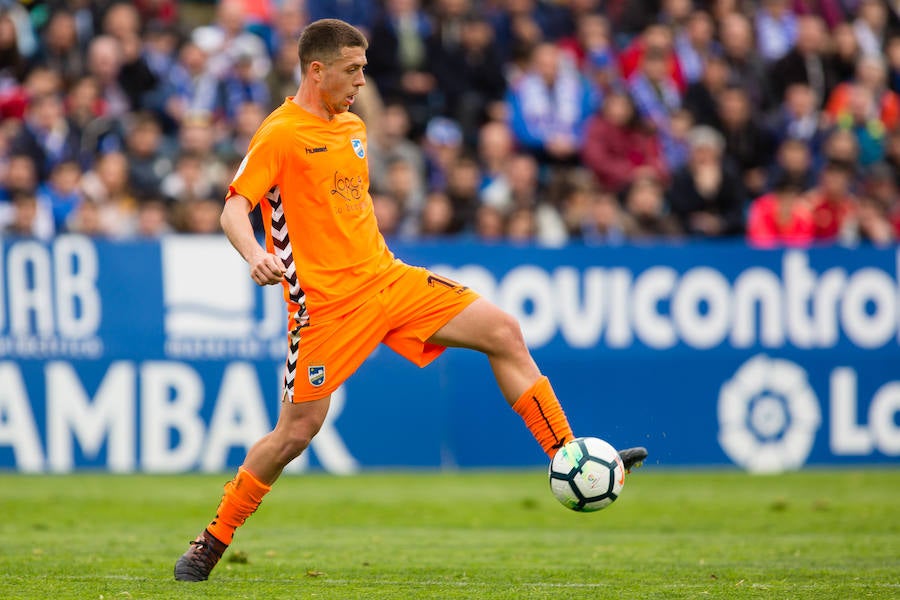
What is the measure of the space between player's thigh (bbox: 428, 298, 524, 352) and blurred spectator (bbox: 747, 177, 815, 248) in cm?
827

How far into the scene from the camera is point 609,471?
22.5ft

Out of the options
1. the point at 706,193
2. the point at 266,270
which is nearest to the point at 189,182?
the point at 706,193

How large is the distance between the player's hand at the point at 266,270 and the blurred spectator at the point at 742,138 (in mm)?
11503

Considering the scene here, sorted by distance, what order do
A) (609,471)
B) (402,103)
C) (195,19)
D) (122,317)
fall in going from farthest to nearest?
(195,19), (402,103), (122,317), (609,471)

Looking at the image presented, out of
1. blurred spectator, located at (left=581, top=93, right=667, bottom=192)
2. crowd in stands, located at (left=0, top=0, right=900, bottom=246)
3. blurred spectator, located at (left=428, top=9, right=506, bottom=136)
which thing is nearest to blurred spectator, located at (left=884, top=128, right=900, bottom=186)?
crowd in stands, located at (left=0, top=0, right=900, bottom=246)

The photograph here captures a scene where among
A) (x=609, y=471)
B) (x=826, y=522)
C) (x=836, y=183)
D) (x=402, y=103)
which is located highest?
(x=402, y=103)

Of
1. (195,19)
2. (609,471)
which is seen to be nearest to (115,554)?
(609,471)

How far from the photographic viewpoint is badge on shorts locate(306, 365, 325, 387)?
689 cm

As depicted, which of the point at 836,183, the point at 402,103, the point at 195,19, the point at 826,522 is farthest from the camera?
the point at 195,19

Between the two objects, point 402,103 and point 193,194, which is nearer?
point 193,194

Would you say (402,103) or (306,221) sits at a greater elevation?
(402,103)

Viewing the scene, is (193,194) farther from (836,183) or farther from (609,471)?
(609,471)

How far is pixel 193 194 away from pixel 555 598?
8769 millimetres

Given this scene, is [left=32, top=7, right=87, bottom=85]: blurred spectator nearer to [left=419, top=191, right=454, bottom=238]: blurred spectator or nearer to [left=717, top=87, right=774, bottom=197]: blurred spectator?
[left=419, top=191, right=454, bottom=238]: blurred spectator
